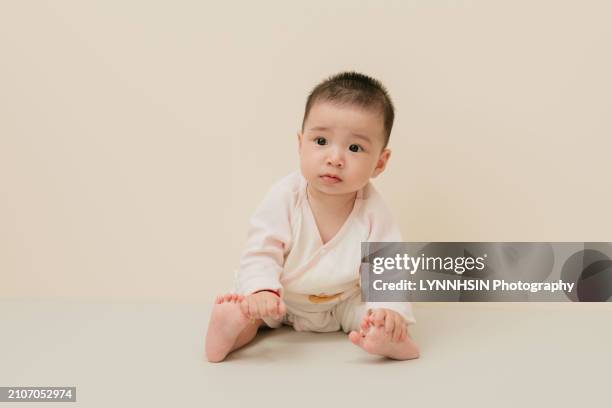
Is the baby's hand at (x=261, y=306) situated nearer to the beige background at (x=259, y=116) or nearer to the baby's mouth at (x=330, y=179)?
the baby's mouth at (x=330, y=179)

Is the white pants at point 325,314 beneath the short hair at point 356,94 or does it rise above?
beneath

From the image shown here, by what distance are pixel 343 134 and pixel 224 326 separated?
394 mm

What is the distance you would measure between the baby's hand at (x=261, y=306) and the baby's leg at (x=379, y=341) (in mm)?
130

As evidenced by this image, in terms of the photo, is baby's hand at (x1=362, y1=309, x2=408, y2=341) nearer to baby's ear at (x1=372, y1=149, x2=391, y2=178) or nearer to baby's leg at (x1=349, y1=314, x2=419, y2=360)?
baby's leg at (x1=349, y1=314, x2=419, y2=360)

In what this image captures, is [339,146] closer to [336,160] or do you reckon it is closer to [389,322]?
[336,160]

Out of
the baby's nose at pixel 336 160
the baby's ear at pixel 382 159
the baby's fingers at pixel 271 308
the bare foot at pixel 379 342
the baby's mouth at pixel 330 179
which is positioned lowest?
the bare foot at pixel 379 342

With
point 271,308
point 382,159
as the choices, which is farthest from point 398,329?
point 382,159

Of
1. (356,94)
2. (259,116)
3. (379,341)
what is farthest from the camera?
(259,116)

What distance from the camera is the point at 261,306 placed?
1154 millimetres

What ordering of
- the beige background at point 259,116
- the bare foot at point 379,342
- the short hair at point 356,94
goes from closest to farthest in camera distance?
the bare foot at point 379,342 < the short hair at point 356,94 < the beige background at point 259,116

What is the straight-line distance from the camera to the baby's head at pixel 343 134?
48.6 inches

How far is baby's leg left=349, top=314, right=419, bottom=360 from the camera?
1145mm

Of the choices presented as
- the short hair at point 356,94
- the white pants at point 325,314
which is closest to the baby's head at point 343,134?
the short hair at point 356,94

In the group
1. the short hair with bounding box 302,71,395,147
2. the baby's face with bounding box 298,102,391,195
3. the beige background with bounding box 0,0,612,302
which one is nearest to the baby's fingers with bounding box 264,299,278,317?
the baby's face with bounding box 298,102,391,195
